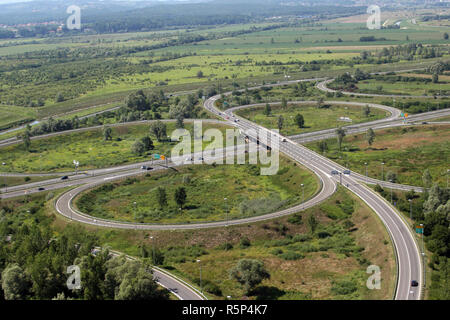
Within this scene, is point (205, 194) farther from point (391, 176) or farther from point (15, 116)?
point (15, 116)

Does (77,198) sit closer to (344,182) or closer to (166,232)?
(166,232)

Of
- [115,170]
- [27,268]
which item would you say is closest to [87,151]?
[115,170]

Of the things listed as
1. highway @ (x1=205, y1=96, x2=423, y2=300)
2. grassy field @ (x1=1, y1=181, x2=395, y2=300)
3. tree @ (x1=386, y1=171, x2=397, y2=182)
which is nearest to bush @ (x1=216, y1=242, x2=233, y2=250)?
grassy field @ (x1=1, y1=181, x2=395, y2=300)

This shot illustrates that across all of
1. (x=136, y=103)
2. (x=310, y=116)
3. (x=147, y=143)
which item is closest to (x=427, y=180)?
(x=310, y=116)

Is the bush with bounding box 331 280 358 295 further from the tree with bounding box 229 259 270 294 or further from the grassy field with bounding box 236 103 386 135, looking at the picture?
the grassy field with bounding box 236 103 386 135

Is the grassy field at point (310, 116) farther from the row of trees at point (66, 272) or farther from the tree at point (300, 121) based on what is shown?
the row of trees at point (66, 272)

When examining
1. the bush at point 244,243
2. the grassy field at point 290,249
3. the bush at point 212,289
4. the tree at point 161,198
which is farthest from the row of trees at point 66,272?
the tree at point 161,198
